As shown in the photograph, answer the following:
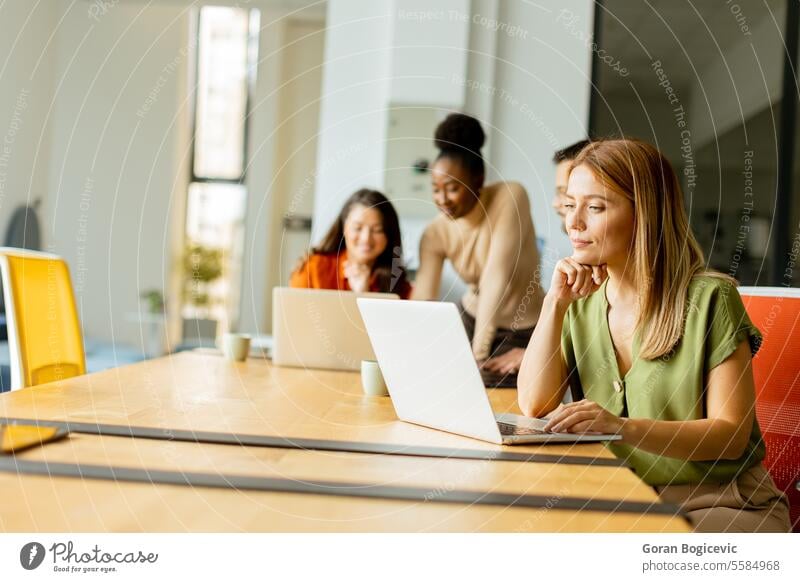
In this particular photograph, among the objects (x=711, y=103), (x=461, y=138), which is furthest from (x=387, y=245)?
(x=711, y=103)

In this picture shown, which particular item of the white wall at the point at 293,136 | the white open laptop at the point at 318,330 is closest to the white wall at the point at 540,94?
the white open laptop at the point at 318,330

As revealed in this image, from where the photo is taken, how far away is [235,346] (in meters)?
2.50

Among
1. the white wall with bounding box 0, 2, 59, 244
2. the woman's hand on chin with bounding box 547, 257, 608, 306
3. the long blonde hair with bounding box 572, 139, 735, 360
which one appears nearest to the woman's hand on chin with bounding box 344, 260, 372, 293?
the woman's hand on chin with bounding box 547, 257, 608, 306

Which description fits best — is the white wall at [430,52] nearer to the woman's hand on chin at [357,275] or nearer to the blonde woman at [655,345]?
the woman's hand on chin at [357,275]

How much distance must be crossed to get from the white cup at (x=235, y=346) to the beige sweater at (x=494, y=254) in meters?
0.91

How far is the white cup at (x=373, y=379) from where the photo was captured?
72.9 inches

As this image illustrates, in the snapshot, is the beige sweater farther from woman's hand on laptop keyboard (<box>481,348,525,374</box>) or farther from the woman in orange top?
woman's hand on laptop keyboard (<box>481,348,525,374</box>)

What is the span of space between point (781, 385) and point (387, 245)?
1719mm

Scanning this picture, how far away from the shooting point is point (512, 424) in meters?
1.40

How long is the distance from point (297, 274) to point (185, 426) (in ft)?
6.16

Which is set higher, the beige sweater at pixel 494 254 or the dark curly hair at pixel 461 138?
the dark curly hair at pixel 461 138

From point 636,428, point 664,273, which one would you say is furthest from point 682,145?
Result: point 636,428
